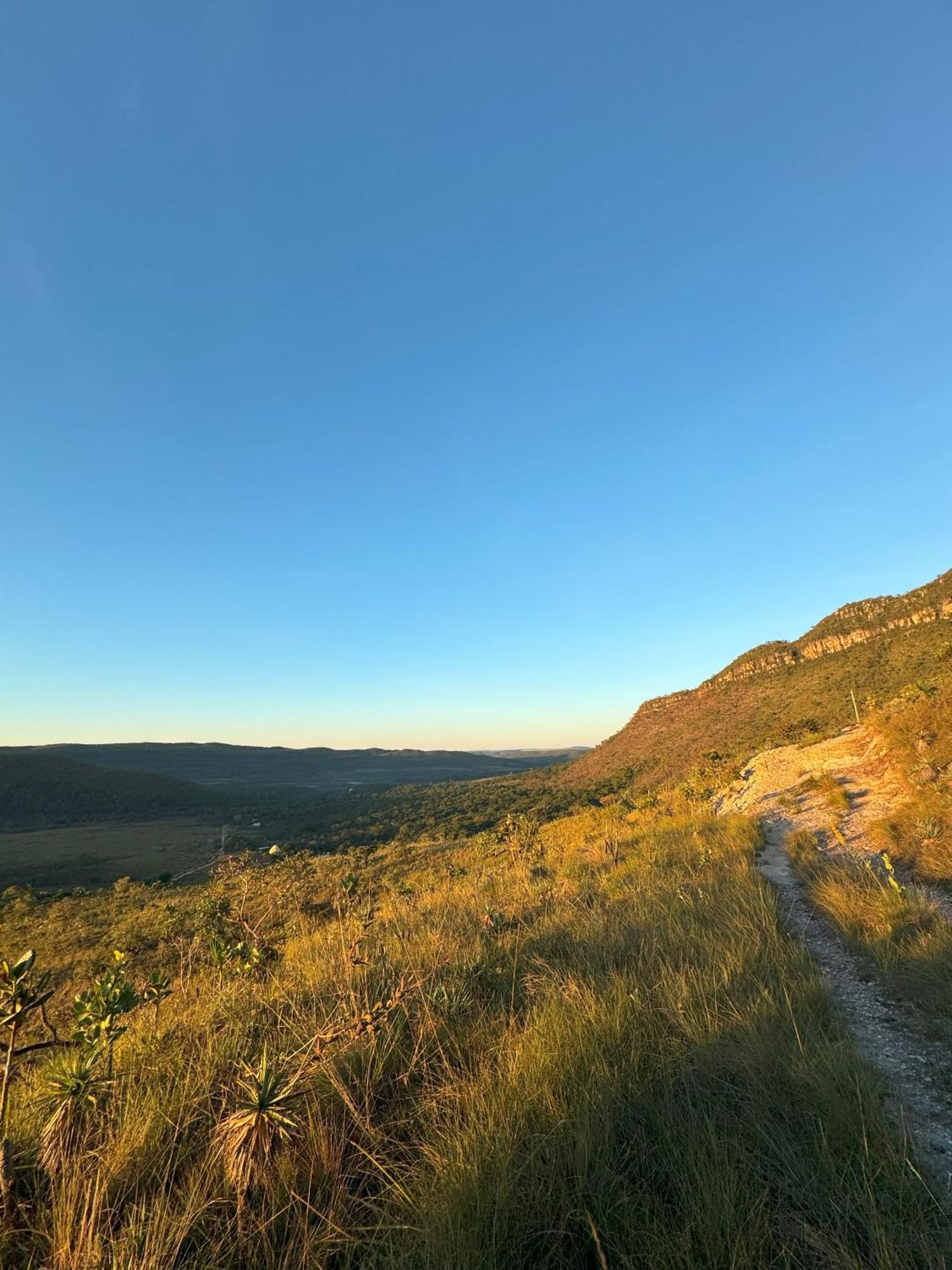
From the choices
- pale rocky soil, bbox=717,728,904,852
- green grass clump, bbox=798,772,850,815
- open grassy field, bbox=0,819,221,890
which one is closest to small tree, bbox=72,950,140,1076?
pale rocky soil, bbox=717,728,904,852

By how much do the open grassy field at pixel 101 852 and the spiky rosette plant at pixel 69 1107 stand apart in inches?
1450

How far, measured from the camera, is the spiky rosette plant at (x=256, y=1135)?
2379mm

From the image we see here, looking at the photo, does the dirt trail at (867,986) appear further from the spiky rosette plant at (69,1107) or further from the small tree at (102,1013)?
the small tree at (102,1013)

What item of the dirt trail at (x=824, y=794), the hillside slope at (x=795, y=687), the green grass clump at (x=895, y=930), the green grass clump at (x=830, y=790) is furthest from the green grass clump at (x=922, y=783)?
the hillside slope at (x=795, y=687)

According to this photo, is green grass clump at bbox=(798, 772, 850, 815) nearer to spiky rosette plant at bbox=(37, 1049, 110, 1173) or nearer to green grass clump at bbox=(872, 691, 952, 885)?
green grass clump at bbox=(872, 691, 952, 885)

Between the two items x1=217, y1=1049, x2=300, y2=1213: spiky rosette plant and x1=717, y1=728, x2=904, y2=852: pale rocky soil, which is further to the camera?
x1=717, y1=728, x2=904, y2=852: pale rocky soil

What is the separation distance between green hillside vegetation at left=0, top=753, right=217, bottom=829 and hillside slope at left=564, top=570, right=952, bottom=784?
61.8 metres

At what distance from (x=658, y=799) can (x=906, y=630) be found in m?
35.3

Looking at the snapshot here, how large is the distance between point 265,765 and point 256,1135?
179 metres

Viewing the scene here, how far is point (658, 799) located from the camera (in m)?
22.9

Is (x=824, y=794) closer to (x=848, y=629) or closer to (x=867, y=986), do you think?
(x=867, y=986)

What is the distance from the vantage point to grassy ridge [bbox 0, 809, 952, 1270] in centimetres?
208

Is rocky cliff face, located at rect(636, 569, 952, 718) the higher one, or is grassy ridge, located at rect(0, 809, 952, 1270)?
rocky cliff face, located at rect(636, 569, 952, 718)

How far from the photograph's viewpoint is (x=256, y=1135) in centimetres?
241
